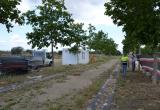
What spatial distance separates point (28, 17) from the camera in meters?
39.0

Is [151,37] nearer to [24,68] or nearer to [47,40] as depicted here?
[24,68]

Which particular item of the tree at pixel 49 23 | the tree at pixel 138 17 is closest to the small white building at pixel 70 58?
the tree at pixel 49 23

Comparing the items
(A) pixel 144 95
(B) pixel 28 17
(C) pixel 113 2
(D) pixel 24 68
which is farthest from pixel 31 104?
(B) pixel 28 17

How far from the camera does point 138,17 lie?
23125 millimetres

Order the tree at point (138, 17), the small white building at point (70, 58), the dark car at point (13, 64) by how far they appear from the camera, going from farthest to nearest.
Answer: the small white building at point (70, 58) → the dark car at point (13, 64) → the tree at point (138, 17)

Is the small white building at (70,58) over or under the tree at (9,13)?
under

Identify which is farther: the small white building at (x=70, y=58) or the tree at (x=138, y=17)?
the small white building at (x=70, y=58)

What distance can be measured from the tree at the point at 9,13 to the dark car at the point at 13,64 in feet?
20.9

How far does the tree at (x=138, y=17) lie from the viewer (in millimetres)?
21656

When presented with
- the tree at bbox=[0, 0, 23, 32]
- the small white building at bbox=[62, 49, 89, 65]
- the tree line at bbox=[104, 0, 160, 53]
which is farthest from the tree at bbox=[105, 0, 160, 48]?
the small white building at bbox=[62, 49, 89, 65]

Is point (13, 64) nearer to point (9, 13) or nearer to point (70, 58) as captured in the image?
point (9, 13)

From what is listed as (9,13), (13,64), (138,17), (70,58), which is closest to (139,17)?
(138,17)

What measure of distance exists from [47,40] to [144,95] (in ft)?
74.5

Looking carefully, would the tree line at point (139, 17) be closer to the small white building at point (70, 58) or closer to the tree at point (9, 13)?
the tree at point (9, 13)
